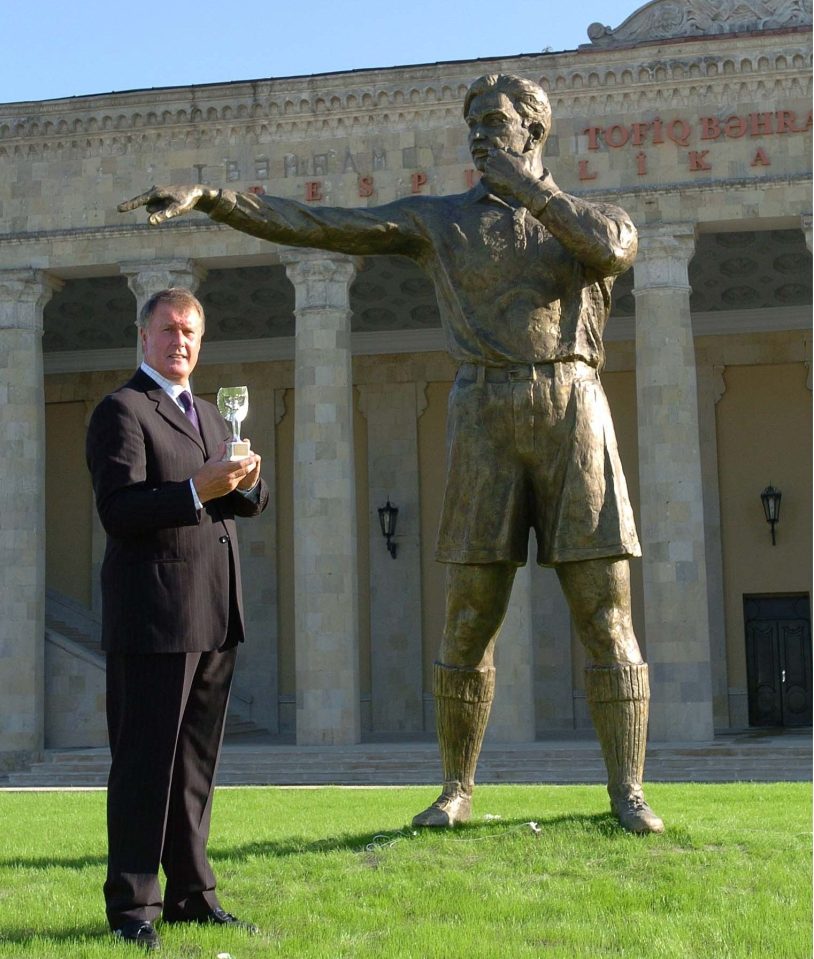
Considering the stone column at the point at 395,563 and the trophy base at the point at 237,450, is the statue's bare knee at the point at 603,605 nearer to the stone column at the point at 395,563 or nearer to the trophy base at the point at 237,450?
the trophy base at the point at 237,450

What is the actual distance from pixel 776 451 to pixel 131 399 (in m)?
28.5

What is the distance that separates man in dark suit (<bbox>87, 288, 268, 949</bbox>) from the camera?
5.41 m

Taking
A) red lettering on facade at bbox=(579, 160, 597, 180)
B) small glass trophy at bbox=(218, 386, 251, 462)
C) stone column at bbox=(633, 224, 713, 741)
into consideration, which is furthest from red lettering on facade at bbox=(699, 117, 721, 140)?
small glass trophy at bbox=(218, 386, 251, 462)

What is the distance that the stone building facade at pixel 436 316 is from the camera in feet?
82.9

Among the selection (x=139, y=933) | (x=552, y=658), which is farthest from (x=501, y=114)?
(x=552, y=658)

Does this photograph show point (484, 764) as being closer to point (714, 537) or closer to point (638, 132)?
point (714, 537)

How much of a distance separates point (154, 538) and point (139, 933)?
1468 mm

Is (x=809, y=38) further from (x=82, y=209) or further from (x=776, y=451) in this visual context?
(x=82, y=209)

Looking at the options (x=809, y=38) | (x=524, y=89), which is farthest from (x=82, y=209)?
(x=524, y=89)

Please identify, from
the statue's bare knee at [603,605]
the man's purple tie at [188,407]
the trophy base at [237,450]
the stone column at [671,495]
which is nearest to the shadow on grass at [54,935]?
the trophy base at [237,450]

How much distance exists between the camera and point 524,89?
759cm

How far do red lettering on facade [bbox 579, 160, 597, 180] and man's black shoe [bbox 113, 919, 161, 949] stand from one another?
72.6 feet

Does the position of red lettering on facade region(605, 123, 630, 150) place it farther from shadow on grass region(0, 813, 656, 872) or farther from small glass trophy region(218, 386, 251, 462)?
small glass trophy region(218, 386, 251, 462)

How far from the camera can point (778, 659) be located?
1264 inches
